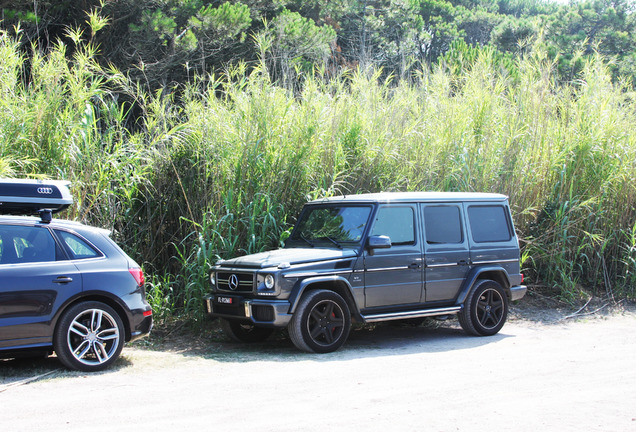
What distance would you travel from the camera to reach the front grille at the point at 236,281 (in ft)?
26.0

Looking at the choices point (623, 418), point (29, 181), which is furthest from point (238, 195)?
point (623, 418)

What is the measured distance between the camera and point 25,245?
6777 millimetres

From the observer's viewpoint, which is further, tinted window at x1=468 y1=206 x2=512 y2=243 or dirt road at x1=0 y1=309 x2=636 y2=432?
tinted window at x1=468 y1=206 x2=512 y2=243

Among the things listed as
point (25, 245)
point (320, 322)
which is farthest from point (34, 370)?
point (320, 322)

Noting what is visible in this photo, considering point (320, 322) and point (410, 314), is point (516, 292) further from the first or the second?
point (320, 322)

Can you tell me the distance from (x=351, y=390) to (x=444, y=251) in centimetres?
345

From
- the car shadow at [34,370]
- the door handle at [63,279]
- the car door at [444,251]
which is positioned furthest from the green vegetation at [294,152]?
the door handle at [63,279]

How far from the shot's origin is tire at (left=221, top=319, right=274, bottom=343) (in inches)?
337

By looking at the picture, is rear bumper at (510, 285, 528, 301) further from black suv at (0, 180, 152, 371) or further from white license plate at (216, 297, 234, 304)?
black suv at (0, 180, 152, 371)

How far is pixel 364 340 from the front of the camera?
9141 millimetres

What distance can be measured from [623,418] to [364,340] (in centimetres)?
431

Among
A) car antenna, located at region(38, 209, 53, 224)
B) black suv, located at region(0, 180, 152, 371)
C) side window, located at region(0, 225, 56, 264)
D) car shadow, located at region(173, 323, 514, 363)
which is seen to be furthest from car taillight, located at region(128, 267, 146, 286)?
car shadow, located at region(173, 323, 514, 363)

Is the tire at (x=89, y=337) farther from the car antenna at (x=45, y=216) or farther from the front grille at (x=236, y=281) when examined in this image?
the front grille at (x=236, y=281)

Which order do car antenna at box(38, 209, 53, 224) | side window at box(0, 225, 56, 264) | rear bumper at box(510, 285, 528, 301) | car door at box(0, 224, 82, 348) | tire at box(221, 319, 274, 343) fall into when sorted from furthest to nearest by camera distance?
rear bumper at box(510, 285, 528, 301), tire at box(221, 319, 274, 343), car antenna at box(38, 209, 53, 224), side window at box(0, 225, 56, 264), car door at box(0, 224, 82, 348)
